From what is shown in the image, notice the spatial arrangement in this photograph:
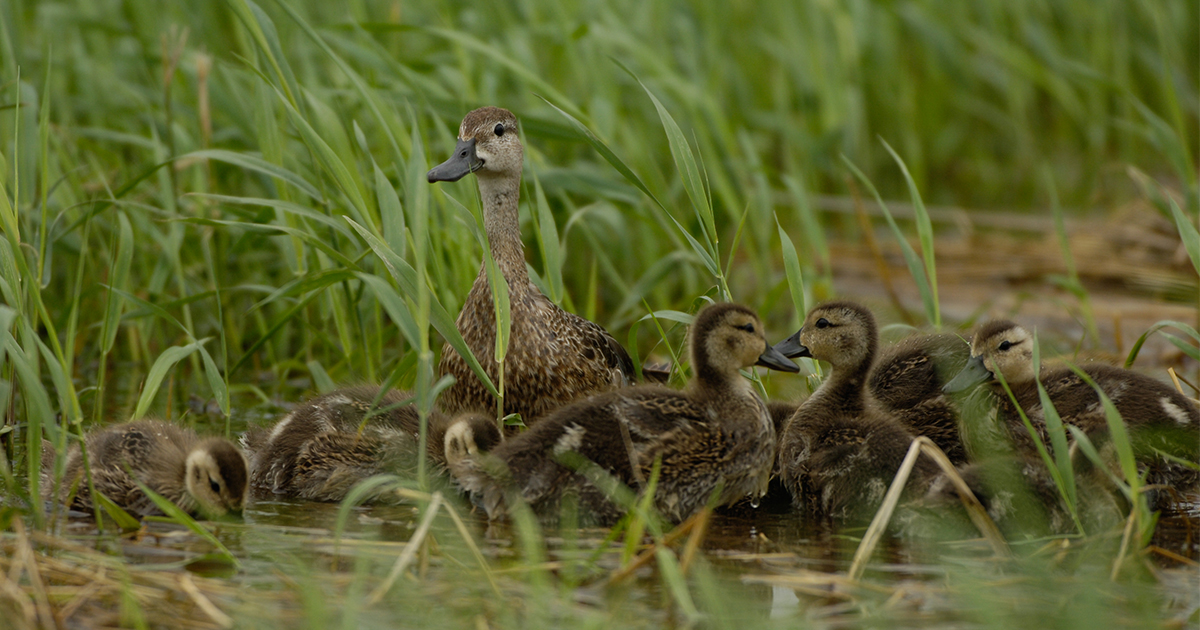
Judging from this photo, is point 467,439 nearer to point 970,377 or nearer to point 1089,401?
point 970,377

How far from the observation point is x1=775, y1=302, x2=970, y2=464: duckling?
4.45 meters

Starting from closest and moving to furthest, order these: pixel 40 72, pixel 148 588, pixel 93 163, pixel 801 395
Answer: pixel 148 588 < pixel 801 395 < pixel 93 163 < pixel 40 72

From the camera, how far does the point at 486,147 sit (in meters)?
5.02

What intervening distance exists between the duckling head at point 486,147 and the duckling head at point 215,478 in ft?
4.83

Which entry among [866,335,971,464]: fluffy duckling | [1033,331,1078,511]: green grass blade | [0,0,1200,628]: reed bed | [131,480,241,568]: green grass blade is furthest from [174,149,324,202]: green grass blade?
[1033,331,1078,511]: green grass blade

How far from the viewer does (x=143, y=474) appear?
13.3 feet

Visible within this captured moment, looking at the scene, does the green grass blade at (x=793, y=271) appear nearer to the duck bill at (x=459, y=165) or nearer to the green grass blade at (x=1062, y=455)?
the duck bill at (x=459, y=165)

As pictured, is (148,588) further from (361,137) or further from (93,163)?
(93,163)

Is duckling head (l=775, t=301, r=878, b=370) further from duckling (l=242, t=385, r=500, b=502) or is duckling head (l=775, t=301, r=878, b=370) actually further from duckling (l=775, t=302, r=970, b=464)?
duckling (l=242, t=385, r=500, b=502)

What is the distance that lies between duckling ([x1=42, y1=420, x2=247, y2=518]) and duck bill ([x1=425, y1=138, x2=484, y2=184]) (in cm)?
131

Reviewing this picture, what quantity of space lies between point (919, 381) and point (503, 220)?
1729 mm

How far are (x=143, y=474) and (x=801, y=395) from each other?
2.63 m

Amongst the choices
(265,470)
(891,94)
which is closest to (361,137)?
(265,470)

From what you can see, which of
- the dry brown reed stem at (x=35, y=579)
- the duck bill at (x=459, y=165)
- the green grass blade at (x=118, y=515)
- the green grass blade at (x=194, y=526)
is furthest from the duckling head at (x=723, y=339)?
the dry brown reed stem at (x=35, y=579)
